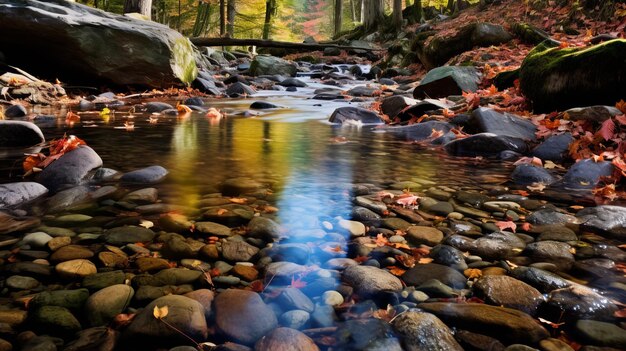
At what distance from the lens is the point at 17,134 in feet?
14.5

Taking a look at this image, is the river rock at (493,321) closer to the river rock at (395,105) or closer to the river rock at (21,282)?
the river rock at (21,282)

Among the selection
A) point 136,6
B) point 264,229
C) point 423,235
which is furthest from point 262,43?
point 423,235

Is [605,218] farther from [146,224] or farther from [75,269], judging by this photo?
[75,269]

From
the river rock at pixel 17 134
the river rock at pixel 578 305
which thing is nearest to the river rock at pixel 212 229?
the river rock at pixel 578 305

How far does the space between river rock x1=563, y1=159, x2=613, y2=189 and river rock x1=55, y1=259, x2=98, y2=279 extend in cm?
339

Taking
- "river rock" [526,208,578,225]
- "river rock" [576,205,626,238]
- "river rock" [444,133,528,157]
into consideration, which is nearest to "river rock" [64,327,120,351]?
"river rock" [526,208,578,225]

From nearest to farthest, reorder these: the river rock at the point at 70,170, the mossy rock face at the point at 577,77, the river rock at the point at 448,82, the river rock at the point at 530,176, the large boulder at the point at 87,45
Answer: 1. the river rock at the point at 70,170
2. the river rock at the point at 530,176
3. the mossy rock face at the point at 577,77
4. the river rock at the point at 448,82
5. the large boulder at the point at 87,45

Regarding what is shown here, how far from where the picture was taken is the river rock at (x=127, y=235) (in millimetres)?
2191

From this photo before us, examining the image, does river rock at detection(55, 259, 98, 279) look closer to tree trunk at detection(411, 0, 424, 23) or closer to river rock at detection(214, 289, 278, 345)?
river rock at detection(214, 289, 278, 345)

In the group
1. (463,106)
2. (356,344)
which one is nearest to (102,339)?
(356,344)

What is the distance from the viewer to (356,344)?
1490 millimetres

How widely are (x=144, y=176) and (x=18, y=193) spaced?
33.3 inches

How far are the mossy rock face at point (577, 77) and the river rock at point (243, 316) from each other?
4.89m

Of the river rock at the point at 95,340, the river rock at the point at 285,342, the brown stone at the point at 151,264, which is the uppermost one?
the brown stone at the point at 151,264
